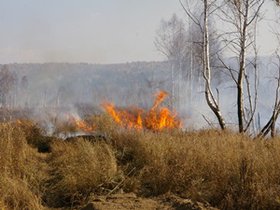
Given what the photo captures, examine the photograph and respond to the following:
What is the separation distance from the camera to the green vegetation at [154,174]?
812 cm

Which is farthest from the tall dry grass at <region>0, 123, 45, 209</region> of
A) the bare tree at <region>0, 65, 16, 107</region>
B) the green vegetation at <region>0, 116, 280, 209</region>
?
the bare tree at <region>0, 65, 16, 107</region>

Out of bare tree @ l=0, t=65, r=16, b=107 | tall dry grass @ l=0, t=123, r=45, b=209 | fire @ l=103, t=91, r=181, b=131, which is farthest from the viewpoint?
bare tree @ l=0, t=65, r=16, b=107

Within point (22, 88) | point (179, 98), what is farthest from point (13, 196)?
point (22, 88)

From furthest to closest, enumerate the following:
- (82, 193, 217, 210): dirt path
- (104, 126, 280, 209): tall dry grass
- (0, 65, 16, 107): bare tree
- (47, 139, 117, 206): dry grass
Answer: (0, 65, 16, 107): bare tree, (47, 139, 117, 206): dry grass, (104, 126, 280, 209): tall dry grass, (82, 193, 217, 210): dirt path

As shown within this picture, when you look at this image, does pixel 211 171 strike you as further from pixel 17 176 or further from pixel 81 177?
pixel 17 176

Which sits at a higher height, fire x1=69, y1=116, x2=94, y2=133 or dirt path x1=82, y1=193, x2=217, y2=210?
dirt path x1=82, y1=193, x2=217, y2=210

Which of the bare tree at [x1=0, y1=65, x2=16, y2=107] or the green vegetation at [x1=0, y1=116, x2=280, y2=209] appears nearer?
the green vegetation at [x1=0, y1=116, x2=280, y2=209]

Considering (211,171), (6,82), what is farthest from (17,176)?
(6,82)

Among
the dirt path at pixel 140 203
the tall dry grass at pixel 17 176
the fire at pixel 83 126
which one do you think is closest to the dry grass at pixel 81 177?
the tall dry grass at pixel 17 176

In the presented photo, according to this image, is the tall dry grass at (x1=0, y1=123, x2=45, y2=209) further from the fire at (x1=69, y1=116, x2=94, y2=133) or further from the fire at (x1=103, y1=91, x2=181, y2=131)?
the fire at (x1=103, y1=91, x2=181, y2=131)

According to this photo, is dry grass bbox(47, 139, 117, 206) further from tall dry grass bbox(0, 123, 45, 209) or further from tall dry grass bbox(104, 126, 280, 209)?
tall dry grass bbox(104, 126, 280, 209)

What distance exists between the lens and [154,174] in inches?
390

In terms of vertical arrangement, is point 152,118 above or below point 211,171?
below

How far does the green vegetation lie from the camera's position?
8117 mm
